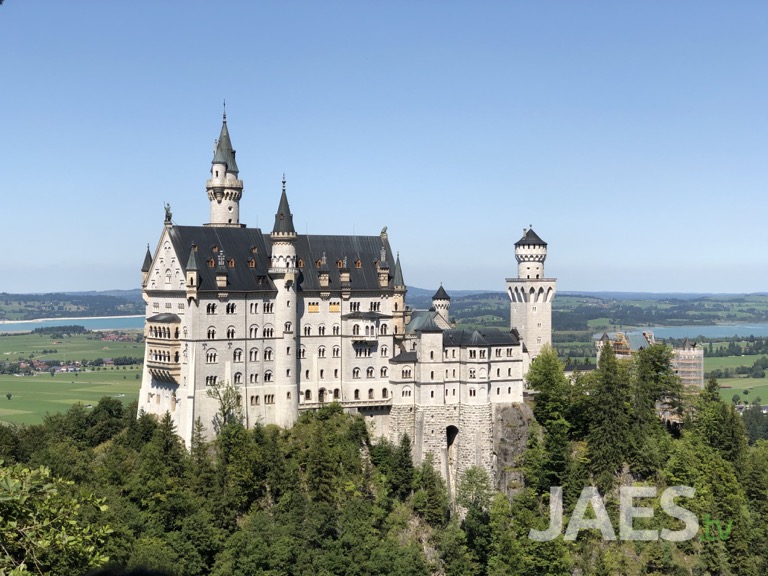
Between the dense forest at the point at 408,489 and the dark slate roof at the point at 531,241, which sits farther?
the dark slate roof at the point at 531,241

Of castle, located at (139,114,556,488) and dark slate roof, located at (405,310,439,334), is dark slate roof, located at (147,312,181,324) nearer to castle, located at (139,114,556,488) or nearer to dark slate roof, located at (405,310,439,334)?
castle, located at (139,114,556,488)

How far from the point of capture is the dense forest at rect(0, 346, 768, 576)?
8312 centimetres

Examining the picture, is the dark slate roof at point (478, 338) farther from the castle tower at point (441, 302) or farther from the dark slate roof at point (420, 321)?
the castle tower at point (441, 302)

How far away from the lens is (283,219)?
9700 cm

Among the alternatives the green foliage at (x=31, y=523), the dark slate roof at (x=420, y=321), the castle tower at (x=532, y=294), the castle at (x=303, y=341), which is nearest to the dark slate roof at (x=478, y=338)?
the castle at (x=303, y=341)

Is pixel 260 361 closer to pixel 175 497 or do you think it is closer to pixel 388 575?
pixel 175 497

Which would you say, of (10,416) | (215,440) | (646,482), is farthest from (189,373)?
(10,416)

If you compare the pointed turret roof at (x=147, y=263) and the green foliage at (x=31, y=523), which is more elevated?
the pointed turret roof at (x=147, y=263)

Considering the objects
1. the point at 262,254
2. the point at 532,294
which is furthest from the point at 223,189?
the point at 532,294

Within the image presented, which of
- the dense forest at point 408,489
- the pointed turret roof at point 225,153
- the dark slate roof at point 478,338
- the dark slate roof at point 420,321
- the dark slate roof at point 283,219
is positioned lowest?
the dense forest at point 408,489

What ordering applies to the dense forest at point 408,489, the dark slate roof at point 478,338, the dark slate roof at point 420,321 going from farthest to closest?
the dark slate roof at point 420,321 < the dark slate roof at point 478,338 < the dense forest at point 408,489

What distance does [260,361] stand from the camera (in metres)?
96.2

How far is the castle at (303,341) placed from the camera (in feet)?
307

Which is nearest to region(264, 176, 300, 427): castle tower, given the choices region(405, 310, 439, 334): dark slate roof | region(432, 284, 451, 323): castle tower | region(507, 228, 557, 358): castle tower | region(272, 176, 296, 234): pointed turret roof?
region(272, 176, 296, 234): pointed turret roof
